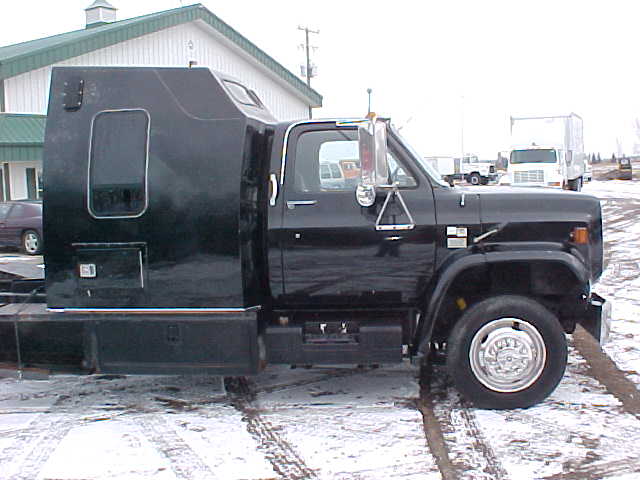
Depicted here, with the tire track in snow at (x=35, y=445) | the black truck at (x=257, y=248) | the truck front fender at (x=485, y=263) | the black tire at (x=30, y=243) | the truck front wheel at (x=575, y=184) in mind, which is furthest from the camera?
the truck front wheel at (x=575, y=184)

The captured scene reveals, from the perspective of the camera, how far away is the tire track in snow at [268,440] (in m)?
Result: 4.47

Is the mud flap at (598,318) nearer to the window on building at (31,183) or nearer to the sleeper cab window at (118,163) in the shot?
the sleeper cab window at (118,163)

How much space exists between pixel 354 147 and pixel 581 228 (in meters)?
1.82

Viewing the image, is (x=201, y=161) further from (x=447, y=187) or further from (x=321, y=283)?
(x=447, y=187)

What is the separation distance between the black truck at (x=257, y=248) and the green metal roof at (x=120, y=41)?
17.8 metres

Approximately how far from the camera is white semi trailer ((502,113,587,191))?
2944cm

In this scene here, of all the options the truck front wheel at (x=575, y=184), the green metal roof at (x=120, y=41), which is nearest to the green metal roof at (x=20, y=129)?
the green metal roof at (x=120, y=41)

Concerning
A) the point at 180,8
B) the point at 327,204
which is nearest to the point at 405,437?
the point at 327,204

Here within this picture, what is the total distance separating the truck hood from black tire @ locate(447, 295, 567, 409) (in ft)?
1.64

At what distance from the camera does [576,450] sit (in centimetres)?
468

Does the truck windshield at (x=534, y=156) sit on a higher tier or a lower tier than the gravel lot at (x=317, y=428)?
higher

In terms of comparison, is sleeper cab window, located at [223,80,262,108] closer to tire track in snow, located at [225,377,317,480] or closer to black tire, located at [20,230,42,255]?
tire track in snow, located at [225,377,317,480]

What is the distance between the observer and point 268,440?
498 cm

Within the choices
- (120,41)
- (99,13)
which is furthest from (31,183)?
(99,13)
